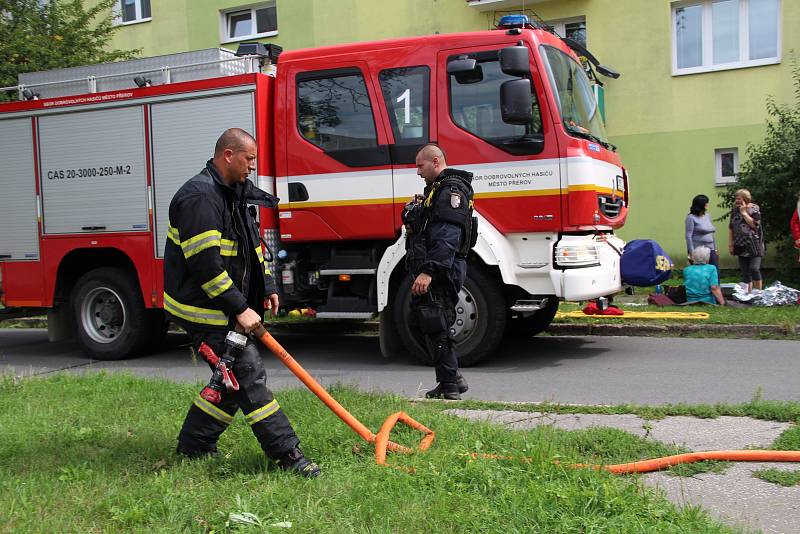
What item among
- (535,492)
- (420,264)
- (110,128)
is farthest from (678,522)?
(110,128)

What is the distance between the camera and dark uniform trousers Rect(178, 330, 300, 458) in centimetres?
383

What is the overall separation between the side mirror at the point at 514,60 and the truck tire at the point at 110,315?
466 centimetres

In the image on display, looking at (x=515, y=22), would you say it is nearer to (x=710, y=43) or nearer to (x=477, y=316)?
(x=477, y=316)

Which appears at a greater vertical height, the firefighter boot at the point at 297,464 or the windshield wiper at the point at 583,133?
the windshield wiper at the point at 583,133

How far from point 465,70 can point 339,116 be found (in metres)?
1.37

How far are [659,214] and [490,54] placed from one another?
8.92m

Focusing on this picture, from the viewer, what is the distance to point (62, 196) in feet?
28.3

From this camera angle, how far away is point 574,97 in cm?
736

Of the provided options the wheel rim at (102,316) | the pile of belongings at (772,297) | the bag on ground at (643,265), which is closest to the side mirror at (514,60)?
the bag on ground at (643,265)

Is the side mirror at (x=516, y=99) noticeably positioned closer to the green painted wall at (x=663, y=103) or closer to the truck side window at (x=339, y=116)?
the truck side window at (x=339, y=116)

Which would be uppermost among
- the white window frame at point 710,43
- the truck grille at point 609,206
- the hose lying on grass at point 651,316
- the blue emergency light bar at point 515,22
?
the white window frame at point 710,43

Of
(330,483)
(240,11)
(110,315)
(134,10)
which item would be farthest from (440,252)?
(134,10)

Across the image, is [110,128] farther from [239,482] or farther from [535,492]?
[535,492]

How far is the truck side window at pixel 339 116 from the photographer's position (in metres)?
7.45
